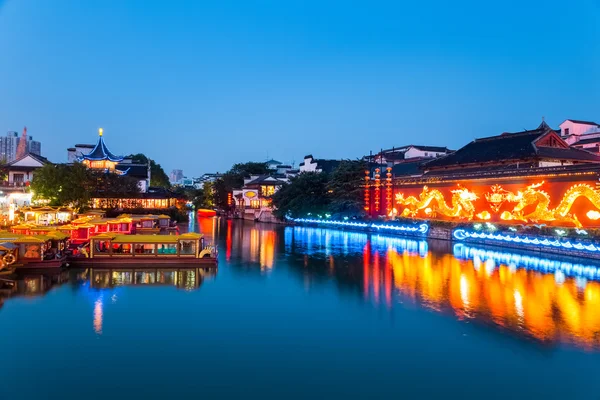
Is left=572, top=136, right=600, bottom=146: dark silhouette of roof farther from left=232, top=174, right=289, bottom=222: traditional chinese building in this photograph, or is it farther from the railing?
the railing

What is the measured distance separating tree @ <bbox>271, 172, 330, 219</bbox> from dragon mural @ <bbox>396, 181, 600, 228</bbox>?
29.2 feet

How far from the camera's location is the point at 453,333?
934 centimetres

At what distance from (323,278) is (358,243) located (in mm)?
10053

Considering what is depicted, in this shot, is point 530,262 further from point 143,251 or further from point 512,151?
point 143,251

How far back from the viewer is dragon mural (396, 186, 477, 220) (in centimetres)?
2605

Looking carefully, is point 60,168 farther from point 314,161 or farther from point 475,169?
point 314,161

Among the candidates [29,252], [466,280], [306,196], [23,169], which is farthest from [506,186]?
[23,169]

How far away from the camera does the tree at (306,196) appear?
38.5 metres

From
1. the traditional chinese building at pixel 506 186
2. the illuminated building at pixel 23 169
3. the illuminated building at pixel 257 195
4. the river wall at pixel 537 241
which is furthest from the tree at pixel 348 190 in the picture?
the illuminated building at pixel 23 169

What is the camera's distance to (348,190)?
35.4 meters

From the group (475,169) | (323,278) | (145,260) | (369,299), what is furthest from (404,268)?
(475,169)

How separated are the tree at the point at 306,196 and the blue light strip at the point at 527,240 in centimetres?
1494

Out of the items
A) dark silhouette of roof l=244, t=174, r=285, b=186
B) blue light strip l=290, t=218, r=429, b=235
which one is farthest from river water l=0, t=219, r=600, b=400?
dark silhouette of roof l=244, t=174, r=285, b=186

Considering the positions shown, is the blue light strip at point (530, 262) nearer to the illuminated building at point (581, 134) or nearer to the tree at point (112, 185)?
the illuminated building at point (581, 134)
